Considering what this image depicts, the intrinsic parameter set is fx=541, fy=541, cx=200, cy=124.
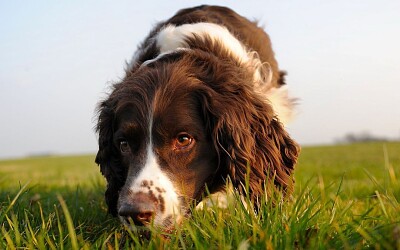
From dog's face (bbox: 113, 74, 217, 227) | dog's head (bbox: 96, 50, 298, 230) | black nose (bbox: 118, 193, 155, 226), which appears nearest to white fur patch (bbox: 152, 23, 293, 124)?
dog's head (bbox: 96, 50, 298, 230)

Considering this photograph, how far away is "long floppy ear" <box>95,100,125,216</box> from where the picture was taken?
15.3 ft

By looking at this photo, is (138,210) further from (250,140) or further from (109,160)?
(109,160)

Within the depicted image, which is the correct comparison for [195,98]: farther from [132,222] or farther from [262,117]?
[132,222]

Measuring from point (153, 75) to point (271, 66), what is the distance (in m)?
2.03

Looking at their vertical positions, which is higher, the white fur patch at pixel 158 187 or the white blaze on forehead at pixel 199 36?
the white blaze on forehead at pixel 199 36

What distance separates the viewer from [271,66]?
6.02m

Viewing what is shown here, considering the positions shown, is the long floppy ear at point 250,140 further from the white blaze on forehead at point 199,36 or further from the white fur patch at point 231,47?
the white blaze on forehead at point 199,36

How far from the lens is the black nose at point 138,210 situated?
3.33 meters

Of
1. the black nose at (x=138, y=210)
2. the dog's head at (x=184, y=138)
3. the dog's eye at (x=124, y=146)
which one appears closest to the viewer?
the black nose at (x=138, y=210)

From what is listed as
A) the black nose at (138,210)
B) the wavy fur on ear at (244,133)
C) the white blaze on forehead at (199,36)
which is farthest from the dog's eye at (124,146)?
the white blaze on forehead at (199,36)

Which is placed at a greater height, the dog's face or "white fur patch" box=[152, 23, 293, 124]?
"white fur patch" box=[152, 23, 293, 124]

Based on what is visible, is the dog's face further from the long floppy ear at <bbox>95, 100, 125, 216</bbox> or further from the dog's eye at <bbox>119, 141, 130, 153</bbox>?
the long floppy ear at <bbox>95, 100, 125, 216</bbox>

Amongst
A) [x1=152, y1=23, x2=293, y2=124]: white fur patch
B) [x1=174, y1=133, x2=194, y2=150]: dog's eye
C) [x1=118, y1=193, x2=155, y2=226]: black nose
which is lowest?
[x1=118, y1=193, x2=155, y2=226]: black nose

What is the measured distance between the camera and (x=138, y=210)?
3.33 m
